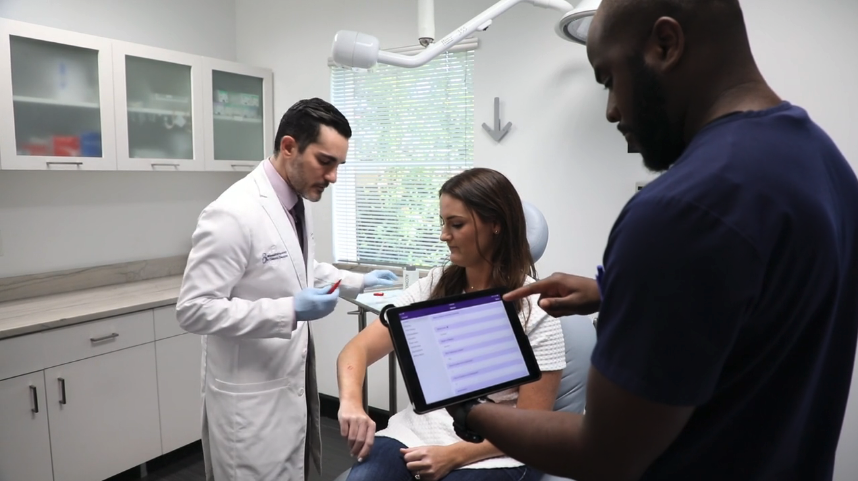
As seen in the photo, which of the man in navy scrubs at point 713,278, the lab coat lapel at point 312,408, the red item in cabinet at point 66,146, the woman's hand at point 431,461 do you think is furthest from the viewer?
the red item in cabinet at point 66,146

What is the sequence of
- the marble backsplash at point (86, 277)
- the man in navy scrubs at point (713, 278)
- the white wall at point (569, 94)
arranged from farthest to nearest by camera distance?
the marble backsplash at point (86, 277) → the white wall at point (569, 94) → the man in navy scrubs at point (713, 278)

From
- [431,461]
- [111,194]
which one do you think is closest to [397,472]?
[431,461]

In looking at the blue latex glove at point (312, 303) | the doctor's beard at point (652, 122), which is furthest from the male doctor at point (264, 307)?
the doctor's beard at point (652, 122)

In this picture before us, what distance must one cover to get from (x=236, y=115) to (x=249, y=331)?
6.36 ft

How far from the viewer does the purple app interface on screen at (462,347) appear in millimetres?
962

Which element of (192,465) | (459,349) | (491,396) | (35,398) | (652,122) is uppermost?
(652,122)

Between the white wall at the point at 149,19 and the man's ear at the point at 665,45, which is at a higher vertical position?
the white wall at the point at 149,19

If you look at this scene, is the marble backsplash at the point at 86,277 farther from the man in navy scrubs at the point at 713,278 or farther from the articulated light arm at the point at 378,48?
the man in navy scrubs at the point at 713,278

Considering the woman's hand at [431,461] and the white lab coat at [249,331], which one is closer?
the woman's hand at [431,461]

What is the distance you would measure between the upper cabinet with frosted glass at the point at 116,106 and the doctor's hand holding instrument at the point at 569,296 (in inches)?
92.0

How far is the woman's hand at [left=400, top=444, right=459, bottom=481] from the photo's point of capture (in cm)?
131

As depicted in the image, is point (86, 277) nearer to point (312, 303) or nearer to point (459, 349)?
point (312, 303)

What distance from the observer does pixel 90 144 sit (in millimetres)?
2529

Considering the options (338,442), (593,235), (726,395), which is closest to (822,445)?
(726,395)
